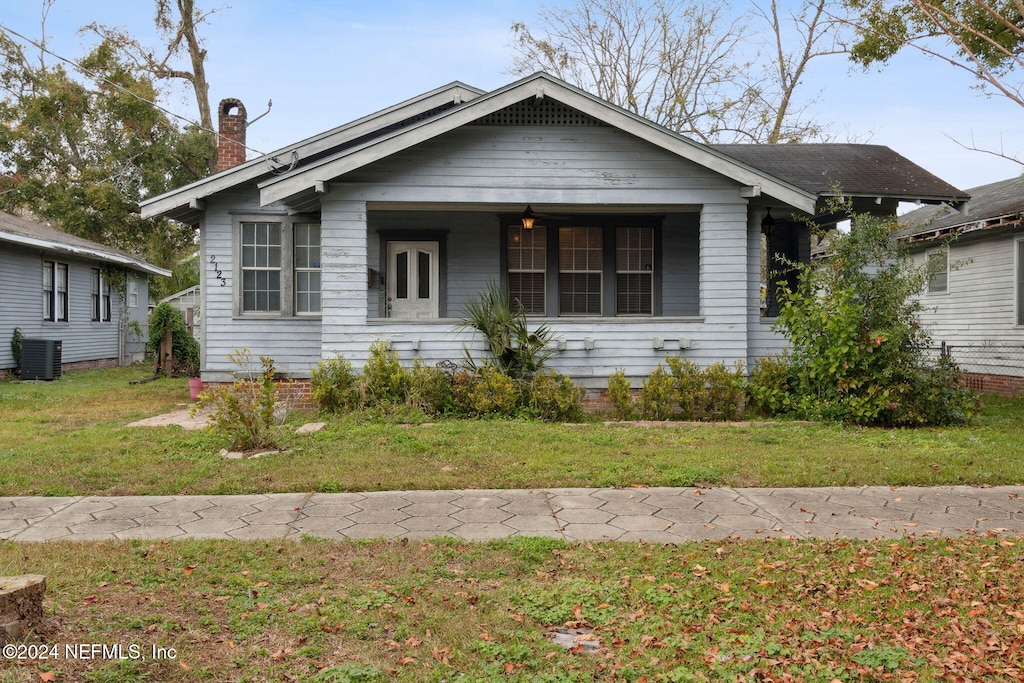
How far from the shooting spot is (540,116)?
1094 cm

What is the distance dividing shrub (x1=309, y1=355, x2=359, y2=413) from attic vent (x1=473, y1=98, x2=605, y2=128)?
4146 mm

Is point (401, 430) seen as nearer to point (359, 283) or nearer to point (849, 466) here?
point (359, 283)

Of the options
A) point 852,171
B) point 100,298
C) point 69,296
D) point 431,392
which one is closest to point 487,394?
point 431,392

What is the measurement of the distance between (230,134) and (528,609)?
1332cm

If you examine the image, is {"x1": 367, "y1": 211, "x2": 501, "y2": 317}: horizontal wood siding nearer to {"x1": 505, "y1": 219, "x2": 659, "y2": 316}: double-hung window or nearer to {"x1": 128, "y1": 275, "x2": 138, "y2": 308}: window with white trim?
{"x1": 505, "y1": 219, "x2": 659, "y2": 316}: double-hung window

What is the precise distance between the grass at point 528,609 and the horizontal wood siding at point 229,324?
754cm

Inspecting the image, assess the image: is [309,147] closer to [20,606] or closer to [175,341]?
[175,341]

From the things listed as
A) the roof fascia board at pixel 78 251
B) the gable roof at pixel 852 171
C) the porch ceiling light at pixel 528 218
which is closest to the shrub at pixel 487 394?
the porch ceiling light at pixel 528 218

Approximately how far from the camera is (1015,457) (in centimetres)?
725

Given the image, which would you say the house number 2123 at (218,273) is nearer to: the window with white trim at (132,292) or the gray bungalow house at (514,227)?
the gray bungalow house at (514,227)

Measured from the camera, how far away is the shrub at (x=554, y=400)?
980 centimetres

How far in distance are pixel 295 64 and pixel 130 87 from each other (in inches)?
369

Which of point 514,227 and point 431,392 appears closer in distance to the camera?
point 431,392

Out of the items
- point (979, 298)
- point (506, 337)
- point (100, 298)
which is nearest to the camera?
point (506, 337)
